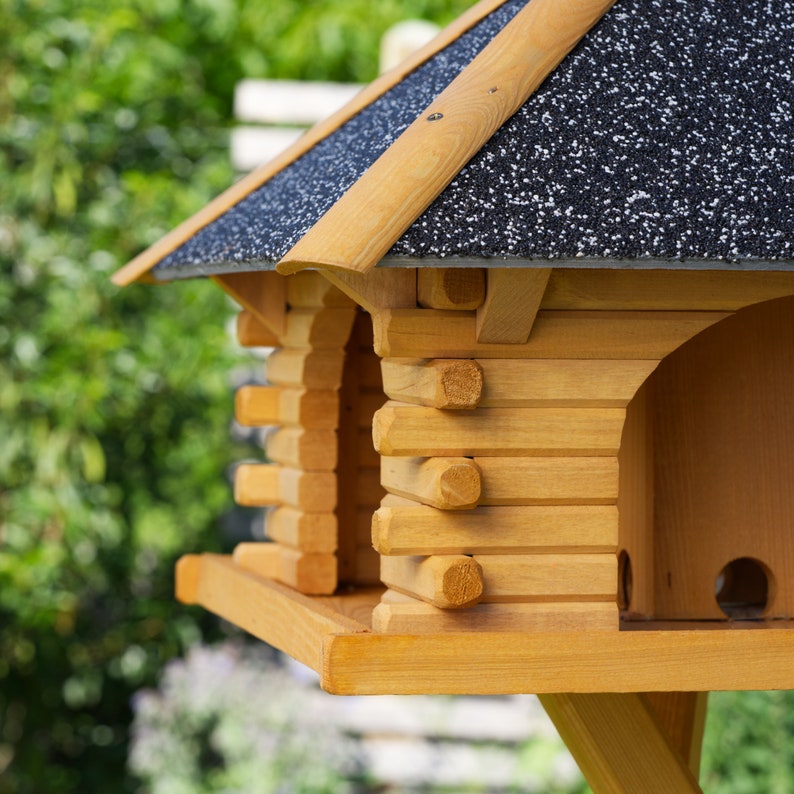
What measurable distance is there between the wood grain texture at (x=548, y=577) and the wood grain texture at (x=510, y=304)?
0.24 meters

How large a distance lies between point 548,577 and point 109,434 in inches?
101

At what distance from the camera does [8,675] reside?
3.97m

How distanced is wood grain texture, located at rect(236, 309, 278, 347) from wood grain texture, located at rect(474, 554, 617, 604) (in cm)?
81

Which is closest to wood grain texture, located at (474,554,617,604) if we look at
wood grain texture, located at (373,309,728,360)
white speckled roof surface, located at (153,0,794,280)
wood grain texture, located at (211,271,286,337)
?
wood grain texture, located at (373,309,728,360)

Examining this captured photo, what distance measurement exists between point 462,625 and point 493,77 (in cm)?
57

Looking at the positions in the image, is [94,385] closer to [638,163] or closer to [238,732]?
[238,732]

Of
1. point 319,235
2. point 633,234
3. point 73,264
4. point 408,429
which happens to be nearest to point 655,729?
point 408,429

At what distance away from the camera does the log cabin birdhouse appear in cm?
142

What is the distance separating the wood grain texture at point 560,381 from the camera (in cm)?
155

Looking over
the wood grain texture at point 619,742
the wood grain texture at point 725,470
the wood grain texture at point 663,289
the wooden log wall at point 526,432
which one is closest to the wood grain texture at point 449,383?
the wooden log wall at point 526,432

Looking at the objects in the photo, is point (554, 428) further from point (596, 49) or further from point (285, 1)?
point (285, 1)

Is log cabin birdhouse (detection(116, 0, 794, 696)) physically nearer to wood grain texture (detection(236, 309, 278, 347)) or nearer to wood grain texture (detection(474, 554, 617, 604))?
wood grain texture (detection(474, 554, 617, 604))

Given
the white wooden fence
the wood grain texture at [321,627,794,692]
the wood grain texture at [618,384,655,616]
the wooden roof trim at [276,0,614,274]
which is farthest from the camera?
the white wooden fence

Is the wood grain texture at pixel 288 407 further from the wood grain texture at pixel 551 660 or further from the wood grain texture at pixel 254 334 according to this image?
the wood grain texture at pixel 551 660
